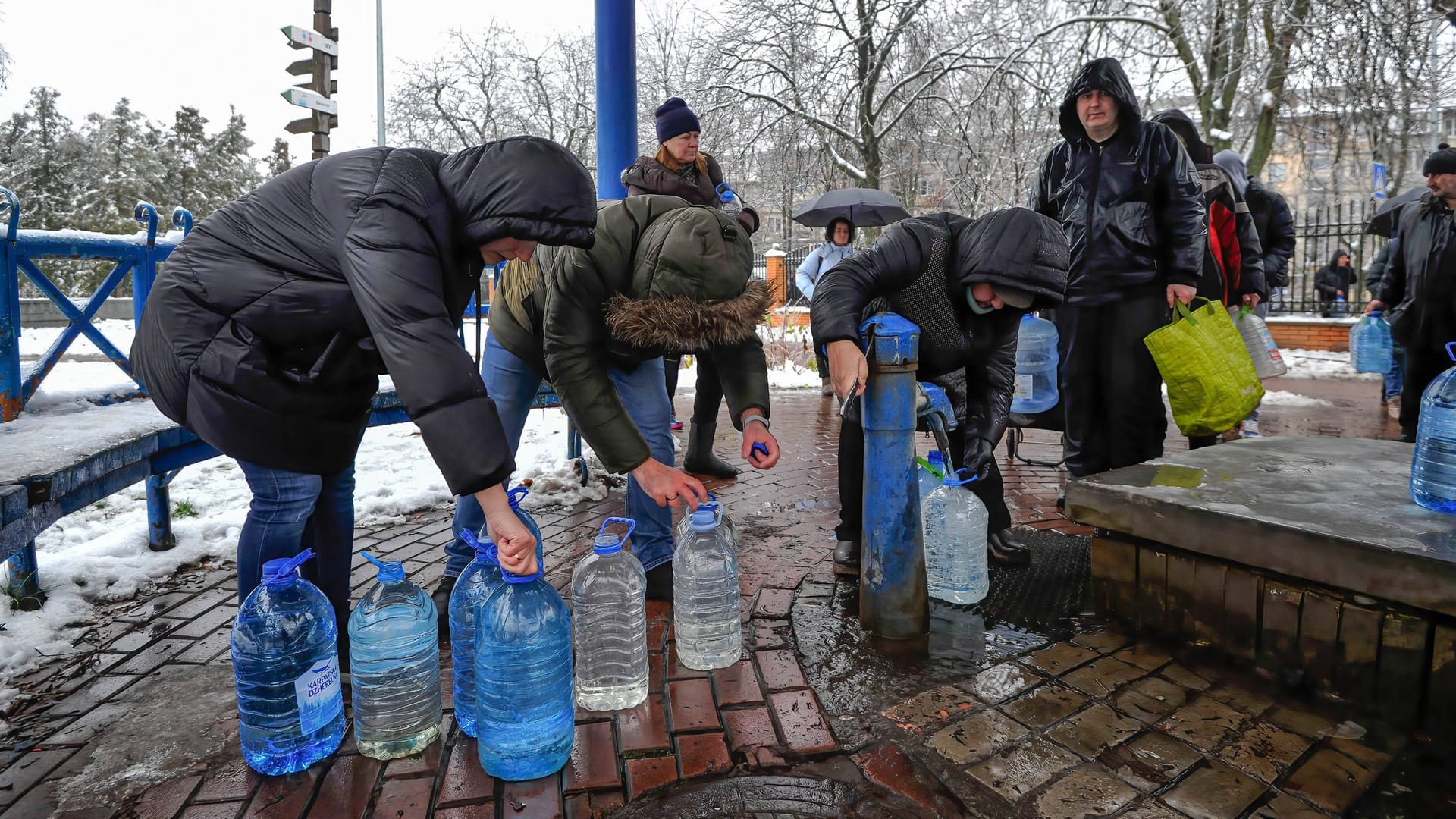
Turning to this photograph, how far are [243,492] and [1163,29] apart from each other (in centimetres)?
1385

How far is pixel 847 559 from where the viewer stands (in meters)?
3.54

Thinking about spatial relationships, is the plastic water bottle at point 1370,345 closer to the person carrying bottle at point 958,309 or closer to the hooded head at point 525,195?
the person carrying bottle at point 958,309

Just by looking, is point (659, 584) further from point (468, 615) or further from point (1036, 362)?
point (1036, 362)

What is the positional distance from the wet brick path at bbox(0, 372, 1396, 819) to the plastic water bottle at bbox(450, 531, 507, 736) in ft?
0.33

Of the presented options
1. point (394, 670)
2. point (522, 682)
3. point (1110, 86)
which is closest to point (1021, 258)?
point (1110, 86)

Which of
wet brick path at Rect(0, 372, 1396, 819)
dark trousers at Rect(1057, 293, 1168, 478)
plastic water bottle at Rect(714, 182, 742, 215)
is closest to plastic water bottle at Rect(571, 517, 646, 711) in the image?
wet brick path at Rect(0, 372, 1396, 819)

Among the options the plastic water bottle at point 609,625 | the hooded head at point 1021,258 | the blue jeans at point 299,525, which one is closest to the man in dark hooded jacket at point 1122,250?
the hooded head at point 1021,258

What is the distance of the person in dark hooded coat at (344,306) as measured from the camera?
6.09 ft

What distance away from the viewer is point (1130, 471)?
127 inches

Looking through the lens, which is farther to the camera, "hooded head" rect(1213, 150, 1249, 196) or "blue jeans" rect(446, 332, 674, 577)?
"hooded head" rect(1213, 150, 1249, 196)

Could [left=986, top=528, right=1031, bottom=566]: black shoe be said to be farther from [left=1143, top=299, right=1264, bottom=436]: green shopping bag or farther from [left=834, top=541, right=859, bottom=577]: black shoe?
[left=1143, top=299, right=1264, bottom=436]: green shopping bag

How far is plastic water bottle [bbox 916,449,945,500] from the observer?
333 centimetres

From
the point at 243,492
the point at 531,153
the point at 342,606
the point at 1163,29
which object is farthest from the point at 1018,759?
the point at 1163,29

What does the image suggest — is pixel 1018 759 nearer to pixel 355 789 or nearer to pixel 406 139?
pixel 355 789
